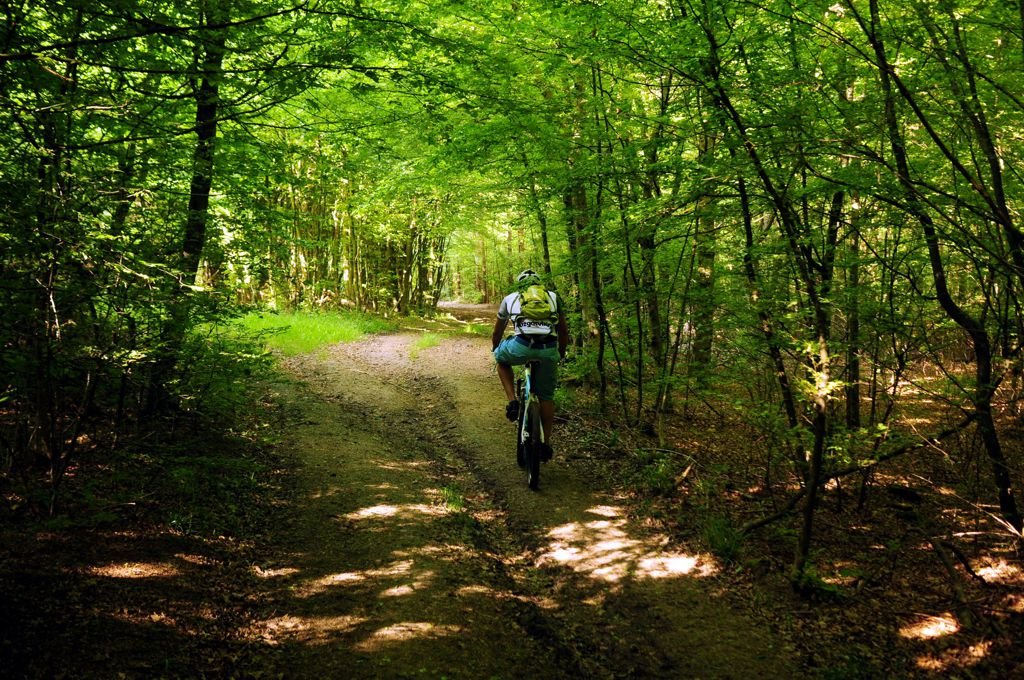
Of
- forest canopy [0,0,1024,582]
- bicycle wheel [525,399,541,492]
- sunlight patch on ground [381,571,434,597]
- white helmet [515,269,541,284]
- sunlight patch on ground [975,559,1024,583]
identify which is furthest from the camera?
white helmet [515,269,541,284]

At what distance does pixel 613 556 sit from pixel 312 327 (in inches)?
471

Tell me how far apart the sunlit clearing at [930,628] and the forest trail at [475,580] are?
3.93ft

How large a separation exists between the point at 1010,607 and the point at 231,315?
7.00 m

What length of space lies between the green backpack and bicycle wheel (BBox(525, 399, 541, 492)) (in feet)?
2.63

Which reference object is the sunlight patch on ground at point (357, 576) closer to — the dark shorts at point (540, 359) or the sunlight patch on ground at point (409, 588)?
the sunlight patch on ground at point (409, 588)

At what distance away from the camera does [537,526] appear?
5016 millimetres

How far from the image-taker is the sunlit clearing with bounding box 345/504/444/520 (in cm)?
475

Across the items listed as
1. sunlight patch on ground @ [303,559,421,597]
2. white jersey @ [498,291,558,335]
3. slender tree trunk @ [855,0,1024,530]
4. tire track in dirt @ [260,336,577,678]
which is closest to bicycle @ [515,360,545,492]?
white jersey @ [498,291,558,335]

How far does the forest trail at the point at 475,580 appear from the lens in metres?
3.22

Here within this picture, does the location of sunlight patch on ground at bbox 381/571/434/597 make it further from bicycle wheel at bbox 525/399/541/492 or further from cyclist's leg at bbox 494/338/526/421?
cyclist's leg at bbox 494/338/526/421

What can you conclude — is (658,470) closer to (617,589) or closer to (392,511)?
(617,589)

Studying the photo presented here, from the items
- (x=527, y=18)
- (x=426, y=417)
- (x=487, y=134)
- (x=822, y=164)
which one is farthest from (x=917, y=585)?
(x=527, y=18)

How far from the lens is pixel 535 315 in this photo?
5695 millimetres

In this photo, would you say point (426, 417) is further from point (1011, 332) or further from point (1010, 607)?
point (1011, 332)
